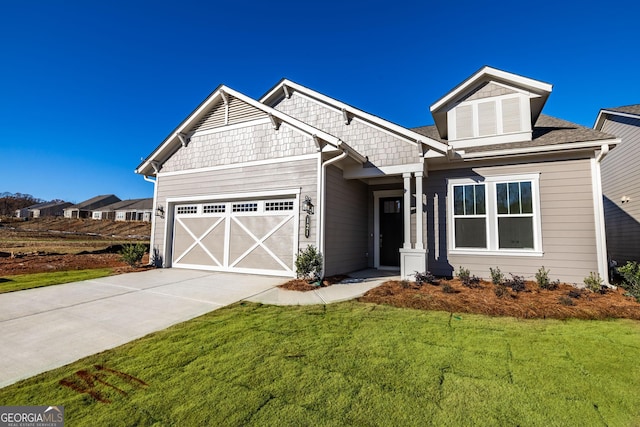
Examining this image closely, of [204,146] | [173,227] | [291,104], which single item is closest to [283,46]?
[291,104]

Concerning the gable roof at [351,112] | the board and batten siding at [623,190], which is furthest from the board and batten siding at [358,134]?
the board and batten siding at [623,190]

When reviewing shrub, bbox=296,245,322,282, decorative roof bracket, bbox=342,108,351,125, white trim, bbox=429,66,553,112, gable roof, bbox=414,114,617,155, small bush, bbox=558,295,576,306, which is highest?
white trim, bbox=429,66,553,112

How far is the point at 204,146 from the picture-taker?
9531 mm

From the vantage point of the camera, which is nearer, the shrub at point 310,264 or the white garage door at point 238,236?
the shrub at point 310,264

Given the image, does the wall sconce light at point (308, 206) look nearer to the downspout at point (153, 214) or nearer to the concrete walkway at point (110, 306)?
the concrete walkway at point (110, 306)

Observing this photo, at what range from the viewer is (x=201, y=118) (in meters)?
9.63

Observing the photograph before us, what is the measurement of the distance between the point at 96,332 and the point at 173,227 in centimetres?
650

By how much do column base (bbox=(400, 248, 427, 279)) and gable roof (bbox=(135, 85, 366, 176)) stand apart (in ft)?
9.42

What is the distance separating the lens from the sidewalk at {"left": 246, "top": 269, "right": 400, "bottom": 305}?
553 centimetres

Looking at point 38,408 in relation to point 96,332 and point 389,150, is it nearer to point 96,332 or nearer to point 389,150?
point 96,332

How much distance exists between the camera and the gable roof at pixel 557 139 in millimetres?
6594

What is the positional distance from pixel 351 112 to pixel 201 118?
198 inches

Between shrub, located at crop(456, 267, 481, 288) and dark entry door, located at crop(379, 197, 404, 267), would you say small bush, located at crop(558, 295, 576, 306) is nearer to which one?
shrub, located at crop(456, 267, 481, 288)

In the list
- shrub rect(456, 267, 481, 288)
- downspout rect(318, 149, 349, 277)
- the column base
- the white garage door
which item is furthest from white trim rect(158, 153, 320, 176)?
shrub rect(456, 267, 481, 288)
